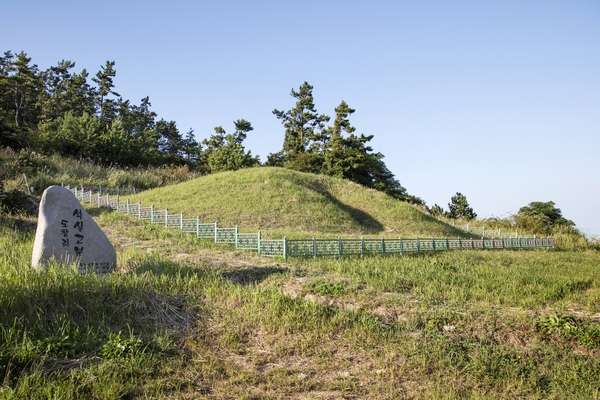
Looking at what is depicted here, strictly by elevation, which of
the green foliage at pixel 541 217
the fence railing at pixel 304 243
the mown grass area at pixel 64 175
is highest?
the mown grass area at pixel 64 175

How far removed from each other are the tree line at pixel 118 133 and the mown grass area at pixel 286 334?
33.7m

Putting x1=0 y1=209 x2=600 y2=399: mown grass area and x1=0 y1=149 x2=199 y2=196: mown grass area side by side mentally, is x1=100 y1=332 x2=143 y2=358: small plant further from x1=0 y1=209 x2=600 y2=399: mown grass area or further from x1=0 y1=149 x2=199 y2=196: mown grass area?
x1=0 y1=149 x2=199 y2=196: mown grass area

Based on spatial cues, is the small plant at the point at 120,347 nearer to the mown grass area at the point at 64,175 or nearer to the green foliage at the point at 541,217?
the mown grass area at the point at 64,175

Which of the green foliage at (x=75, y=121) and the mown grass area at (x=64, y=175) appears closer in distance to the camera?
the mown grass area at (x=64, y=175)

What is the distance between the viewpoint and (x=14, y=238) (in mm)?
13008

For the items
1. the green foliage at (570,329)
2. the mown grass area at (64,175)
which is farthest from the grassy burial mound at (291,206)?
the green foliage at (570,329)

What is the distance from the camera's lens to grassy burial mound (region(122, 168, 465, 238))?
21.9m

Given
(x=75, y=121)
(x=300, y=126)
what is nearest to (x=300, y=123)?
(x=300, y=126)

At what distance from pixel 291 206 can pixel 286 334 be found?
17142 millimetres

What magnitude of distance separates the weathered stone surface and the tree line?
113 feet

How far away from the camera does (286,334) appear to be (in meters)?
7.41

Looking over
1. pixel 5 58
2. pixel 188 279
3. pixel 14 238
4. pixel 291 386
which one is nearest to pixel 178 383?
pixel 291 386

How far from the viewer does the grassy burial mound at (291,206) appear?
2194cm

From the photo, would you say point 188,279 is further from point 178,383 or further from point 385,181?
point 385,181
